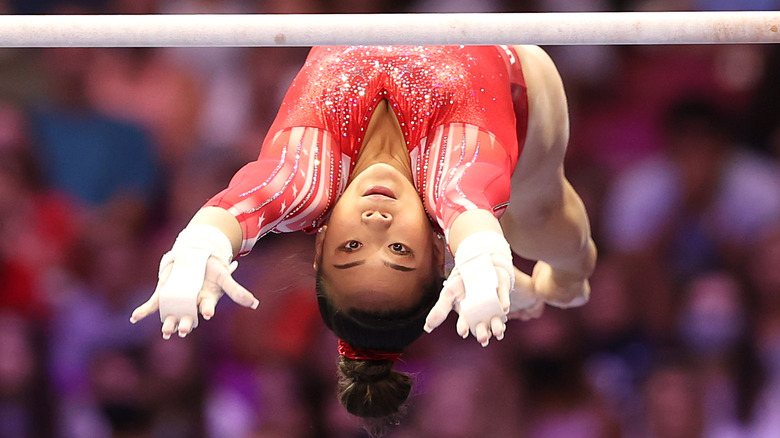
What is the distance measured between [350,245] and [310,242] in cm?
132

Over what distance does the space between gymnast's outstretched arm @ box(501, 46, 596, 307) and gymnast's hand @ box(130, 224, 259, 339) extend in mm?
893

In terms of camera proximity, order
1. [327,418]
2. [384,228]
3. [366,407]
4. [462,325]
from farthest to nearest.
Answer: [327,418], [366,407], [384,228], [462,325]

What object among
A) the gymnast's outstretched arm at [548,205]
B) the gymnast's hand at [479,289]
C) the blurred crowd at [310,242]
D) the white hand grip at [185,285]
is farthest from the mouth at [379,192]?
the blurred crowd at [310,242]

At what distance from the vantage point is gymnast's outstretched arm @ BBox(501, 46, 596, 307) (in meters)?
2.05

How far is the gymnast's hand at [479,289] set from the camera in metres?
1.30

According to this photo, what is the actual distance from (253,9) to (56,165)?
35.3 inches

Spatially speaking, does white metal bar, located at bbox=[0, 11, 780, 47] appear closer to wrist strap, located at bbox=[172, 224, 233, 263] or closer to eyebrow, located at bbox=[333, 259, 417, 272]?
wrist strap, located at bbox=[172, 224, 233, 263]

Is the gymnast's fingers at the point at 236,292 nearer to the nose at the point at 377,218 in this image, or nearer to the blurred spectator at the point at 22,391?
the nose at the point at 377,218

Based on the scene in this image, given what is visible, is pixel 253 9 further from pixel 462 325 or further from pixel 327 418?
pixel 462 325

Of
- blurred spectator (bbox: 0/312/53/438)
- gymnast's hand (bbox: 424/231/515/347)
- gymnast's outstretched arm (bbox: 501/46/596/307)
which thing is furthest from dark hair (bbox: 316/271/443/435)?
blurred spectator (bbox: 0/312/53/438)

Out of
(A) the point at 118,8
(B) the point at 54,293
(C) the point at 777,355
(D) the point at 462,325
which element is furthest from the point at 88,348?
(C) the point at 777,355

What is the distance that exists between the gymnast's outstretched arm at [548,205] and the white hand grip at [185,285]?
3.06ft

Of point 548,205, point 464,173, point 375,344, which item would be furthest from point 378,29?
point 548,205

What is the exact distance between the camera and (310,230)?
1762mm
